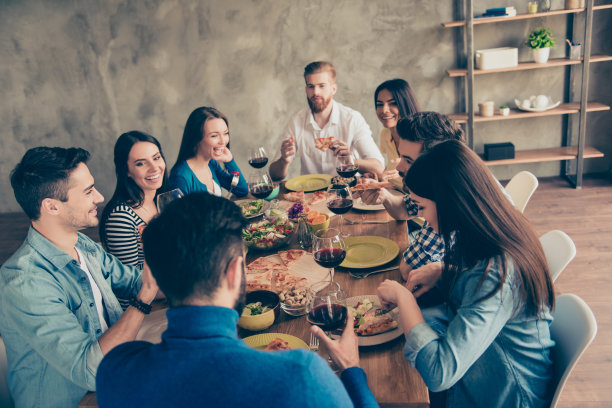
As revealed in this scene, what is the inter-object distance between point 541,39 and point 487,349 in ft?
11.8

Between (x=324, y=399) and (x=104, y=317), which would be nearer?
(x=324, y=399)

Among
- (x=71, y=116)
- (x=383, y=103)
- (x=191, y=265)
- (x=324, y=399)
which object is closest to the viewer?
(x=324, y=399)

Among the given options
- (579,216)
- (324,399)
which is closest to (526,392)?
(324,399)

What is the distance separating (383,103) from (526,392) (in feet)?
7.01

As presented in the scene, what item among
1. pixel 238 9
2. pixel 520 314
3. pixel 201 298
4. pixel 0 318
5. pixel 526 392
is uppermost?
pixel 238 9

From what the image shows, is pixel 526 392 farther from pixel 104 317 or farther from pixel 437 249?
pixel 104 317

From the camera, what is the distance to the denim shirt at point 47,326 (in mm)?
1432

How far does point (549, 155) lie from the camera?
4551mm

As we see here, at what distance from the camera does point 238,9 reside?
4.65 metres

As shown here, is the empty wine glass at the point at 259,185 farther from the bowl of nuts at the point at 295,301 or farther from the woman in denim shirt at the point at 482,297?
the woman in denim shirt at the point at 482,297

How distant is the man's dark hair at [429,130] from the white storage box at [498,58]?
7.52 feet

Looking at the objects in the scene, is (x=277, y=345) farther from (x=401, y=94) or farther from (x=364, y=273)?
(x=401, y=94)

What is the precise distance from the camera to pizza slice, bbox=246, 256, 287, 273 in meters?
1.97

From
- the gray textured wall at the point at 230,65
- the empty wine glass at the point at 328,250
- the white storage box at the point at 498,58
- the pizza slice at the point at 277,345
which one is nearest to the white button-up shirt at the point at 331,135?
the gray textured wall at the point at 230,65
